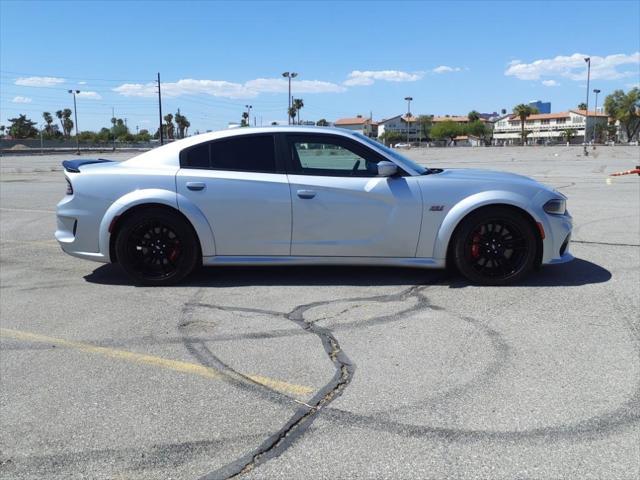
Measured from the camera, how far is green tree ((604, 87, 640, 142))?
128275mm

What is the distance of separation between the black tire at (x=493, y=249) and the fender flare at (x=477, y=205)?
0.26 ft

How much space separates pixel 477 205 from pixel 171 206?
2852 millimetres

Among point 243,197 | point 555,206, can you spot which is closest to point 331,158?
point 243,197

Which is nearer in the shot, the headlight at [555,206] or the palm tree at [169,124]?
the headlight at [555,206]

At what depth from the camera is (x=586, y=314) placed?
446cm

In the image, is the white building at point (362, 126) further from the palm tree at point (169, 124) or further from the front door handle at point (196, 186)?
the palm tree at point (169, 124)

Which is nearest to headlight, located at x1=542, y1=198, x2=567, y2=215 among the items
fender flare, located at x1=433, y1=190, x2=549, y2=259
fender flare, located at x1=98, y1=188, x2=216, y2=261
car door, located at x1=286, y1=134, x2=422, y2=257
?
fender flare, located at x1=433, y1=190, x2=549, y2=259

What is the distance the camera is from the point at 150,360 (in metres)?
3.71

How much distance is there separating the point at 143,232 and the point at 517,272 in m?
3.57

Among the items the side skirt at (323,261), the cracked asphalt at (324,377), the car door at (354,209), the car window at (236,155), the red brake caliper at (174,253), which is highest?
the car window at (236,155)

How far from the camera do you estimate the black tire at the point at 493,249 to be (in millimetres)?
5277

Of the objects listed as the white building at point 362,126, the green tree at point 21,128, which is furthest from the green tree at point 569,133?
the green tree at point 21,128

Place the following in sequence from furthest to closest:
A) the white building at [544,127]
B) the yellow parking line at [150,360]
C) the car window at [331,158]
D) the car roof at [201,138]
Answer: the white building at [544,127] < the car roof at [201,138] < the car window at [331,158] < the yellow parking line at [150,360]

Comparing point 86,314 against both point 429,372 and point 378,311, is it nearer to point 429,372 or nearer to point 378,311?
point 378,311
